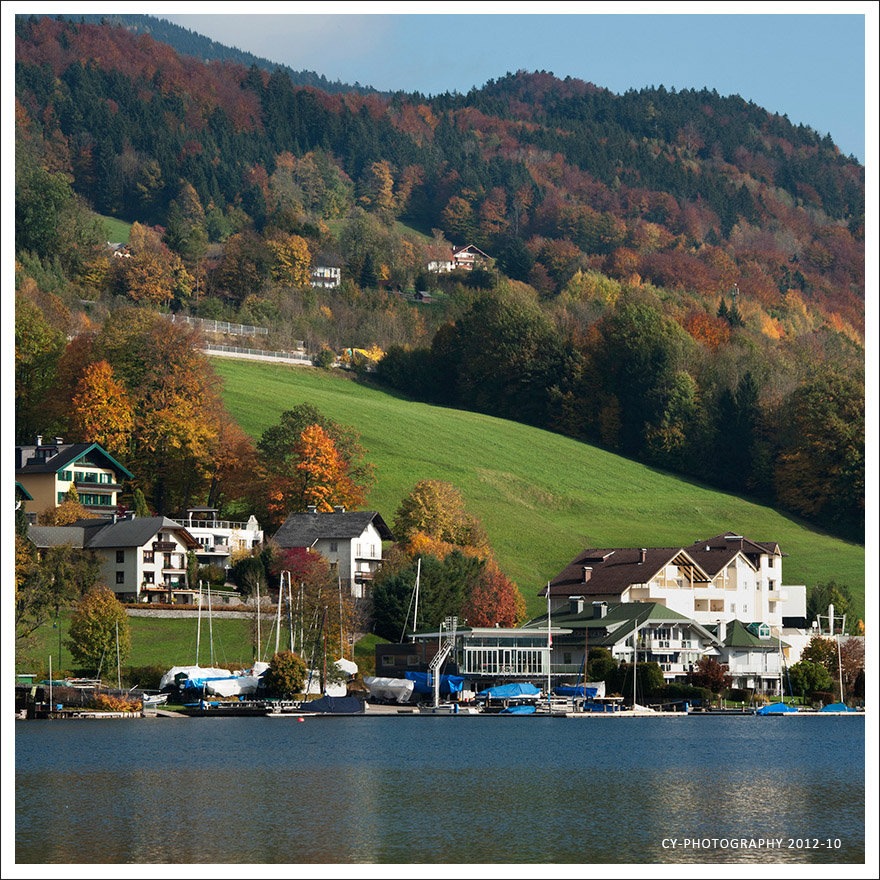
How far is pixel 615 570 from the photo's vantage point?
98375 millimetres

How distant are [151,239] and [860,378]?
289 feet

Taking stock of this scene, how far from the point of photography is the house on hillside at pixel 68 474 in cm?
10300

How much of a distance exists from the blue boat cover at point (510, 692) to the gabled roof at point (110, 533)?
22.5 meters

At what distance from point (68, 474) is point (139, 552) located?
47.4 feet

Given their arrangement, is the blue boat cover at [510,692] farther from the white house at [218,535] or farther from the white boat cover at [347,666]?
the white house at [218,535]

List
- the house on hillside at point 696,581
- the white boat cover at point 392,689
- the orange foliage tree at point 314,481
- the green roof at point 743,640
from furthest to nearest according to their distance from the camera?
the orange foliage tree at point 314,481
the house on hillside at point 696,581
the green roof at point 743,640
the white boat cover at point 392,689

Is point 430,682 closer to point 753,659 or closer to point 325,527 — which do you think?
point 325,527

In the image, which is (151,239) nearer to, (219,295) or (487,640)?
(219,295)


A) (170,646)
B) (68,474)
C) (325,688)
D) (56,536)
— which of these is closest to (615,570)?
(325,688)

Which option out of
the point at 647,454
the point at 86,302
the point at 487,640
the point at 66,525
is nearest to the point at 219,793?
the point at 487,640

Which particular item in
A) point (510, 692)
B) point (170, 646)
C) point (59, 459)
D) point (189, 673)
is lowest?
point (510, 692)

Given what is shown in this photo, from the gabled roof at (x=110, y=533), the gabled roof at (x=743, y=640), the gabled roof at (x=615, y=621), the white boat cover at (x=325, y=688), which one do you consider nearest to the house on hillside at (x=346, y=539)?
the gabled roof at (x=110, y=533)

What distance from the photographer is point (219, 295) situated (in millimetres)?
178375

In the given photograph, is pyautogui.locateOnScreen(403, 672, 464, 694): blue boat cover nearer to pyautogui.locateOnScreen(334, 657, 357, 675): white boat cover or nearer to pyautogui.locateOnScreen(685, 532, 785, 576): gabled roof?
pyautogui.locateOnScreen(334, 657, 357, 675): white boat cover
